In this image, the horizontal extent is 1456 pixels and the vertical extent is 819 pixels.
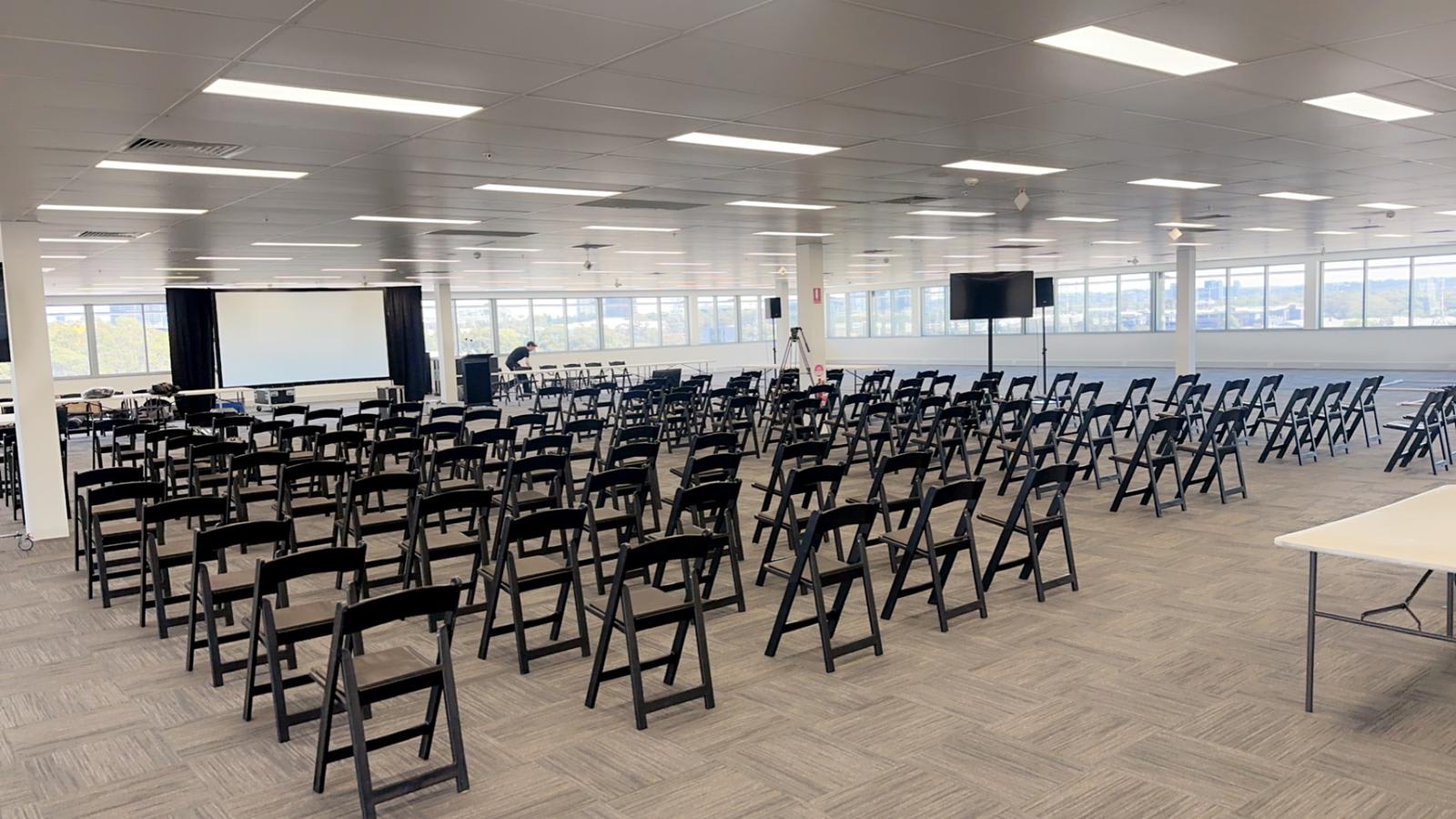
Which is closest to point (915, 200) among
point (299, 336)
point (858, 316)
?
point (299, 336)

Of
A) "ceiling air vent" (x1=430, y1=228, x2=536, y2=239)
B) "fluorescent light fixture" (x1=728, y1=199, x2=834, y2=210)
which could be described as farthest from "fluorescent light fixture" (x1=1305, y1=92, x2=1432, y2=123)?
"ceiling air vent" (x1=430, y1=228, x2=536, y2=239)

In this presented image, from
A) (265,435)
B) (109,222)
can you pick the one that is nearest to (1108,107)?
(109,222)

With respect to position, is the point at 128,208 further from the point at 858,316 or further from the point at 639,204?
the point at 858,316

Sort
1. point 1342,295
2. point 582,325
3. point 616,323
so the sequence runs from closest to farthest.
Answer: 1. point 1342,295
2. point 582,325
3. point 616,323

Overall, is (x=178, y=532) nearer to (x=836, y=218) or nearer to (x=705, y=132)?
(x=705, y=132)

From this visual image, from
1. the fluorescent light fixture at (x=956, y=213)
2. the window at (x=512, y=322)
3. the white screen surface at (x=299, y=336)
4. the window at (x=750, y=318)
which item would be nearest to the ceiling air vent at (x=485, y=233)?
the fluorescent light fixture at (x=956, y=213)

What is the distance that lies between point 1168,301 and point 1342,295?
13.2 feet

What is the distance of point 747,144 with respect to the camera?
6508 millimetres

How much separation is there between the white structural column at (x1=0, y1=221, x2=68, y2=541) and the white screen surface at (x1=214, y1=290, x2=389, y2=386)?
12.0 m

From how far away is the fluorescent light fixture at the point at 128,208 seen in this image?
7.87 m

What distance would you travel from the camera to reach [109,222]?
360 inches

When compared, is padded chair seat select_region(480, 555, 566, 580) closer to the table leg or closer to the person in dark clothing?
the table leg

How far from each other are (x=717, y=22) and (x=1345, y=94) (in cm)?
400

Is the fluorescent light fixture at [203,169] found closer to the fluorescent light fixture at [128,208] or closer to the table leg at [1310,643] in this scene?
the fluorescent light fixture at [128,208]
